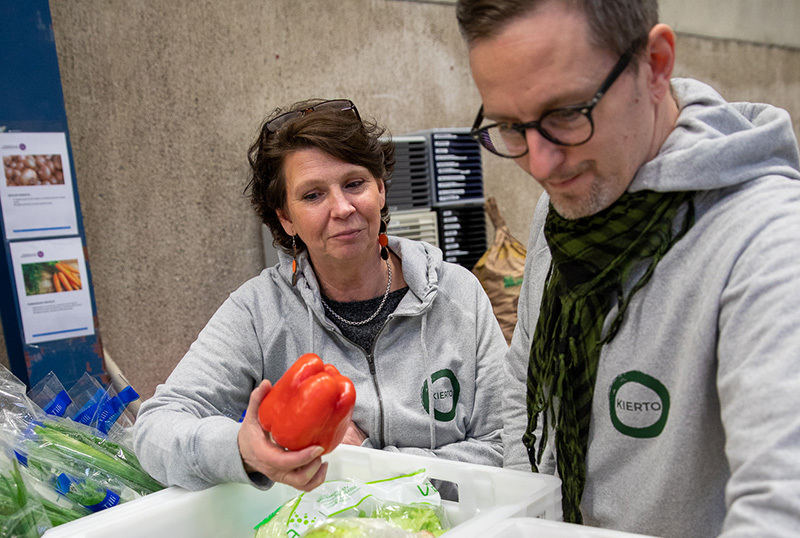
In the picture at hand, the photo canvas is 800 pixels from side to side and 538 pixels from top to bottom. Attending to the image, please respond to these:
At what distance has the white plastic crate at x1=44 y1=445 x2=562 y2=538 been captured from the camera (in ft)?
3.80

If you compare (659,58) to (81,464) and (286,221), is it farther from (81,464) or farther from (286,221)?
(81,464)

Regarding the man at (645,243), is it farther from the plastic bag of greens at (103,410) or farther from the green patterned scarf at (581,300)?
Result: the plastic bag of greens at (103,410)

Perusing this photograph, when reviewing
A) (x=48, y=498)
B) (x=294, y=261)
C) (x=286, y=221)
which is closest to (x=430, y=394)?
(x=294, y=261)

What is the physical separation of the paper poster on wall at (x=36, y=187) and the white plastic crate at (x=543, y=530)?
2.34 meters

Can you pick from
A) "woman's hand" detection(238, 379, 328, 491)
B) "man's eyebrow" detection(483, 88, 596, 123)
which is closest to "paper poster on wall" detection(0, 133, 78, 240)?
"woman's hand" detection(238, 379, 328, 491)

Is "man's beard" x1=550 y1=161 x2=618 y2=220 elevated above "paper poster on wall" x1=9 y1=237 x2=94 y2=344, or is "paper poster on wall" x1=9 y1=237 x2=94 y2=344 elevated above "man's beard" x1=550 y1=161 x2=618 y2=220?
"man's beard" x1=550 y1=161 x2=618 y2=220

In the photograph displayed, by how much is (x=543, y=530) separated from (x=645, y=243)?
0.47 metres

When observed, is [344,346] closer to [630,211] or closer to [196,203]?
[630,211]

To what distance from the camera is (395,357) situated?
187cm

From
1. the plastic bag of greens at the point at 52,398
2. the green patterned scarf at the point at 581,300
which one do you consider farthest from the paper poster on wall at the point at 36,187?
the green patterned scarf at the point at 581,300

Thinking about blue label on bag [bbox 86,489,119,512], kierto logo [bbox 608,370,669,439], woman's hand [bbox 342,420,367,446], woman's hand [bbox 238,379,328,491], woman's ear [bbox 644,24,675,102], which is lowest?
woman's hand [bbox 342,420,367,446]

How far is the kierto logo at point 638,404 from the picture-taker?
1.04 m

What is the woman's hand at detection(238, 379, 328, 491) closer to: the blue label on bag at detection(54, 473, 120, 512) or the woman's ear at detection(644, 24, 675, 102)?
the blue label on bag at detection(54, 473, 120, 512)

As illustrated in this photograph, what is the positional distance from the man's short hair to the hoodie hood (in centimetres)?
16
